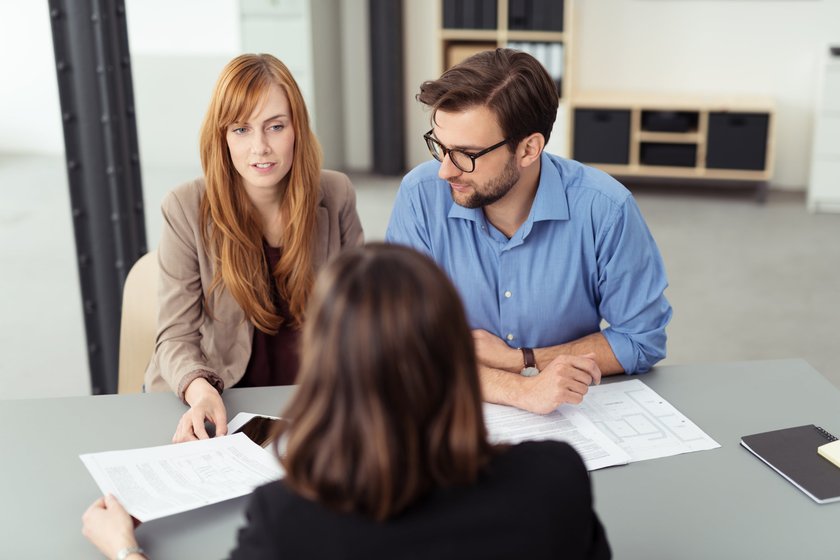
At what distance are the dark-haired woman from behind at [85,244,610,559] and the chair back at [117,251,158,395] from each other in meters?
1.29

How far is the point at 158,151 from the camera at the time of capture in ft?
12.7

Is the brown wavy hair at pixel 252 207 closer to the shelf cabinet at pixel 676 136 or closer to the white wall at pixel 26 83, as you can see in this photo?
the white wall at pixel 26 83

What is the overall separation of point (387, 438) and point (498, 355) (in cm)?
96

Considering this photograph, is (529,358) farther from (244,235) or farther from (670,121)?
(670,121)

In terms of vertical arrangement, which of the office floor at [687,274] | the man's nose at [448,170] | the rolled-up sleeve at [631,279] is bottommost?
the office floor at [687,274]

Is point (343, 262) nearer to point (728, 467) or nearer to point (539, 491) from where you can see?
point (539, 491)

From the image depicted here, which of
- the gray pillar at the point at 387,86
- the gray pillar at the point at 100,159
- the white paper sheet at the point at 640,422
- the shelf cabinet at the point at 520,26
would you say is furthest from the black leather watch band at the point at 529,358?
the gray pillar at the point at 387,86

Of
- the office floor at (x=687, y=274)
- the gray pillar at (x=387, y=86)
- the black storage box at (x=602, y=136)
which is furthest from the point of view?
the gray pillar at (x=387, y=86)

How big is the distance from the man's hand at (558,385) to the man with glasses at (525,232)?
4.6 inches

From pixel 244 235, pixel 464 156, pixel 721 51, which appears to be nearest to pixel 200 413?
pixel 244 235

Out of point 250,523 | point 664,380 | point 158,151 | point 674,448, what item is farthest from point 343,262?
point 158,151

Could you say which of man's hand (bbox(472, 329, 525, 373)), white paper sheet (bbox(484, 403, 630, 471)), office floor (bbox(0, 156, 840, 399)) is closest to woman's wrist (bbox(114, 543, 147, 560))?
white paper sheet (bbox(484, 403, 630, 471))

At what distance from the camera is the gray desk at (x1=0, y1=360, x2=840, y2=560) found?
1344mm

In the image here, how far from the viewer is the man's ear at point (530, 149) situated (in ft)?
6.41
